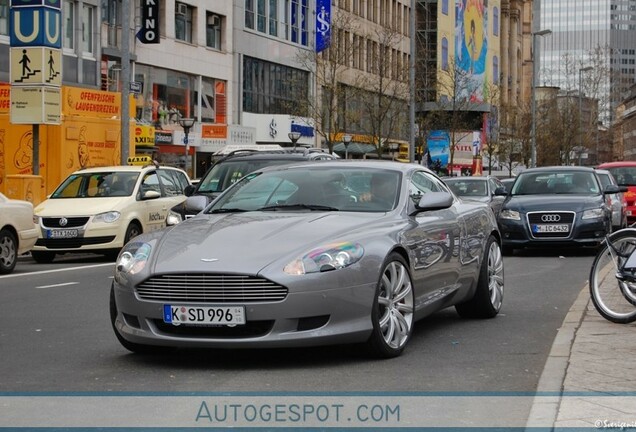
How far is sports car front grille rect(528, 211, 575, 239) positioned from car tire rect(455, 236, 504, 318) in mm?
9279

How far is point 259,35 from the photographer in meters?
56.5

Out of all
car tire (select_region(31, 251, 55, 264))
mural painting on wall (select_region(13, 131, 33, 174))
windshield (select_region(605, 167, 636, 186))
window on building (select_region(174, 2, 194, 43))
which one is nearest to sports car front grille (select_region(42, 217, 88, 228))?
car tire (select_region(31, 251, 55, 264))

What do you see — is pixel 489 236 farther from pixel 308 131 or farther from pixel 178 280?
pixel 308 131

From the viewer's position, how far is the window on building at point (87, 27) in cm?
4106

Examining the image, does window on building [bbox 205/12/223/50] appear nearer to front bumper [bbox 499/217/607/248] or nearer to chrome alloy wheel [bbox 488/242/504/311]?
front bumper [bbox 499/217/607/248]

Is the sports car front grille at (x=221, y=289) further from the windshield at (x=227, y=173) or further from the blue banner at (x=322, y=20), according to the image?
the blue banner at (x=322, y=20)

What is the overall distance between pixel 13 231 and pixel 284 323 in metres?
10.4

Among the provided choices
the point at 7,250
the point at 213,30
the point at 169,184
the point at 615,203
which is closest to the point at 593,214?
the point at 615,203

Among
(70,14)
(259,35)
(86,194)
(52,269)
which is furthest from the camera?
(259,35)

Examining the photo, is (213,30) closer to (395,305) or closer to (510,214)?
(510,214)

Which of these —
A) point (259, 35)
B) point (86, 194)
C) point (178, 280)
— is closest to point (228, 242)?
point (178, 280)

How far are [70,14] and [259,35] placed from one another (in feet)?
56.6

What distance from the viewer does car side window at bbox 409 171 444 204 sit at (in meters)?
9.32

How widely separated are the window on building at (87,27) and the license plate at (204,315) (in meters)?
34.8
